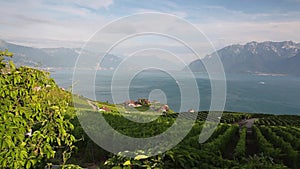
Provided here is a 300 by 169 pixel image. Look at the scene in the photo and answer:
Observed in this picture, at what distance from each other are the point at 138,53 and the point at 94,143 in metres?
3.92

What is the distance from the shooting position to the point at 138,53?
5598 millimetres

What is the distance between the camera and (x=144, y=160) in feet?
11.6

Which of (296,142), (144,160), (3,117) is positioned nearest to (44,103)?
(3,117)

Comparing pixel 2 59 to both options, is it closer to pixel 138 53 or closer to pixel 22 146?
pixel 22 146

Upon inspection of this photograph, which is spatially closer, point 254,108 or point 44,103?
point 44,103

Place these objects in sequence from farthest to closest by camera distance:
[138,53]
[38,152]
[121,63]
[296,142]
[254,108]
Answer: [254,108] → [296,142] → [138,53] → [121,63] → [38,152]

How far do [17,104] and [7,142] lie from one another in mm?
549

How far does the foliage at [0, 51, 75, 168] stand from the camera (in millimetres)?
2881

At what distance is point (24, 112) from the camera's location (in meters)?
3.03

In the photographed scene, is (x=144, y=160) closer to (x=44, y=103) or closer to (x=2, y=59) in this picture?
(x=44, y=103)

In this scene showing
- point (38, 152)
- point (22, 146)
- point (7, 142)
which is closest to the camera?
point (7, 142)

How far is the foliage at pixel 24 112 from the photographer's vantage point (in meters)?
2.88

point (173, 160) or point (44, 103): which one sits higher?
point (44, 103)

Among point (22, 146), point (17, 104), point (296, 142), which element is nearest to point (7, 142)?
point (22, 146)
